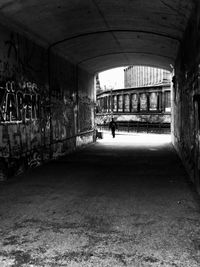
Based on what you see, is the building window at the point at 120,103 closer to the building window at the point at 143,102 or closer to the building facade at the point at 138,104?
the building facade at the point at 138,104

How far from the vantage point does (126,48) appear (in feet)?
44.6

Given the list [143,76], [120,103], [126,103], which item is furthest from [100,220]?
[143,76]

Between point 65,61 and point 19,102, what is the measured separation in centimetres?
537

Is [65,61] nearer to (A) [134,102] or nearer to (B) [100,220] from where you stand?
(B) [100,220]

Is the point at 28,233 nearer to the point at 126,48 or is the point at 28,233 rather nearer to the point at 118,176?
the point at 118,176

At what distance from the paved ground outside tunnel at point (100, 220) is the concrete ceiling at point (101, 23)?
171 inches

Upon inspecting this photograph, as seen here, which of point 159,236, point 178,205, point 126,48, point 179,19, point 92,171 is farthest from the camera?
point 126,48

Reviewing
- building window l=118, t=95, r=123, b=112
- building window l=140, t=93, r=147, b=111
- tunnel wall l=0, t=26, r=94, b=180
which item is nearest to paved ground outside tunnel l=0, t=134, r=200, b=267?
tunnel wall l=0, t=26, r=94, b=180

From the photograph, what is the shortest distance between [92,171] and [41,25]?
4.71 m

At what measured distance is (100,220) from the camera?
4.97 metres

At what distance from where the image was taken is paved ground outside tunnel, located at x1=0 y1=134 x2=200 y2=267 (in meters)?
3.68

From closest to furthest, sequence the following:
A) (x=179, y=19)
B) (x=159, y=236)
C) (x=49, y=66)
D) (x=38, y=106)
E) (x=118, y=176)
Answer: (x=159, y=236), (x=179, y=19), (x=118, y=176), (x=38, y=106), (x=49, y=66)

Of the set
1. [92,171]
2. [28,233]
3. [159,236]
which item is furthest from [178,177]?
[28,233]

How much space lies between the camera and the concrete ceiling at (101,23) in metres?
7.43
